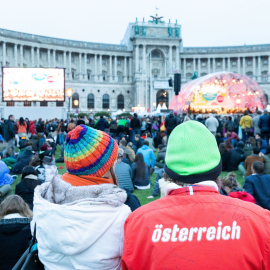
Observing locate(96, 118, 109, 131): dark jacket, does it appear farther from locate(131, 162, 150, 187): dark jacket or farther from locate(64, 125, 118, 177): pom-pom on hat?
locate(64, 125, 118, 177): pom-pom on hat

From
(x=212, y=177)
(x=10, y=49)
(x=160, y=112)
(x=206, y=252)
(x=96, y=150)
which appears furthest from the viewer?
(x=10, y=49)

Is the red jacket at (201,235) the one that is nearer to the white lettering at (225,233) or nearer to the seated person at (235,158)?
the white lettering at (225,233)

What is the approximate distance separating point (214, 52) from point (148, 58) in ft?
43.6

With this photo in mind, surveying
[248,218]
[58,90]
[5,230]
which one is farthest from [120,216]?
[58,90]

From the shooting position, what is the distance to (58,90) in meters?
29.1

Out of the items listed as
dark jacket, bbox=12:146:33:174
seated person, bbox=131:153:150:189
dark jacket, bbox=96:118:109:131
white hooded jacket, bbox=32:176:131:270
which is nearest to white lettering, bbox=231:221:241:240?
white hooded jacket, bbox=32:176:131:270

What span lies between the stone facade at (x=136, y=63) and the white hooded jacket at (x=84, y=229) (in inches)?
2003

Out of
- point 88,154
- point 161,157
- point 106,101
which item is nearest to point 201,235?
point 88,154

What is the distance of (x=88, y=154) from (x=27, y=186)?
3682mm

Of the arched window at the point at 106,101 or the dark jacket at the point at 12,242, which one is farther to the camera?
the arched window at the point at 106,101

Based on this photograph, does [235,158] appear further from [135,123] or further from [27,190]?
[27,190]

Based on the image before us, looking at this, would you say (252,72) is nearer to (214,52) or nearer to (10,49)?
(214,52)

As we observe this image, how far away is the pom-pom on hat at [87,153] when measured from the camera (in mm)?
2102

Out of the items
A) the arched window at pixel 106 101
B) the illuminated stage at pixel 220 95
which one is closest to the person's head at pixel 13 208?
the illuminated stage at pixel 220 95
